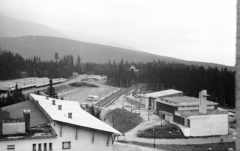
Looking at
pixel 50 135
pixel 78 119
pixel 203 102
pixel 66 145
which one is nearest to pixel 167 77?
pixel 203 102

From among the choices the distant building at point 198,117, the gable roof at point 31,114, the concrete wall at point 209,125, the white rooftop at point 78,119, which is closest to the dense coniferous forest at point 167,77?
the distant building at point 198,117

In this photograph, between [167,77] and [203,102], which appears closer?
[203,102]

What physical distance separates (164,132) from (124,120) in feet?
33.9

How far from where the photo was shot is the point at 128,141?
32.2 m

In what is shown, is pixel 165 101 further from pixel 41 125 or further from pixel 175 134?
pixel 41 125

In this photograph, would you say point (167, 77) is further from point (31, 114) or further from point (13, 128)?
point (13, 128)

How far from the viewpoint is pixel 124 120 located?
44.6 metres

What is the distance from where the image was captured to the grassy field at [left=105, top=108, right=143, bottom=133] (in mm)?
40963

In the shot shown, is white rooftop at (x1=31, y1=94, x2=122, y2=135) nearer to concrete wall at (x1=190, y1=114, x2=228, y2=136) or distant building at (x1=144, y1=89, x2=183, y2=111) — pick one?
concrete wall at (x1=190, y1=114, x2=228, y2=136)

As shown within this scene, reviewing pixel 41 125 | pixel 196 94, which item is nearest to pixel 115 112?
pixel 196 94

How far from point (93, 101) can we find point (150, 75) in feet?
89.5

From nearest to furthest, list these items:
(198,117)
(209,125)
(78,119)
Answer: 1. (78,119)
2. (198,117)
3. (209,125)

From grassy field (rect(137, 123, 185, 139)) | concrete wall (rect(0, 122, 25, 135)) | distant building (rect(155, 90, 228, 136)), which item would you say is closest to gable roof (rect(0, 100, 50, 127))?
concrete wall (rect(0, 122, 25, 135))

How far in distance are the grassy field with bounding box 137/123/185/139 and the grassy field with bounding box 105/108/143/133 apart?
4.50 meters
